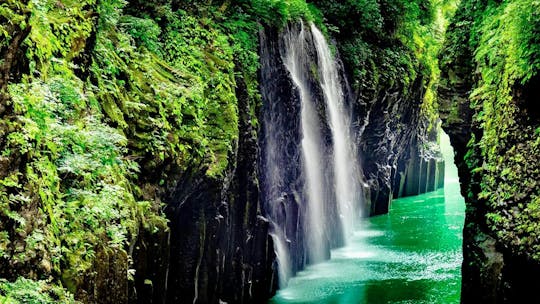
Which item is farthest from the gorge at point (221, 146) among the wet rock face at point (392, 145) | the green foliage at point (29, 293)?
the wet rock face at point (392, 145)

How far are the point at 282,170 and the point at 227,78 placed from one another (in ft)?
13.9

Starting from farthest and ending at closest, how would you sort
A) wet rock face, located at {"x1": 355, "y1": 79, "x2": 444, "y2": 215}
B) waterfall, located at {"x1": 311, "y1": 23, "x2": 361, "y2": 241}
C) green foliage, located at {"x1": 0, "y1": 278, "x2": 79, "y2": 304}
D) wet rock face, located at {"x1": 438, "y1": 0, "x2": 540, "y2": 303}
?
wet rock face, located at {"x1": 355, "y1": 79, "x2": 444, "y2": 215}, waterfall, located at {"x1": 311, "y1": 23, "x2": 361, "y2": 241}, wet rock face, located at {"x1": 438, "y1": 0, "x2": 540, "y2": 303}, green foliage, located at {"x1": 0, "y1": 278, "x2": 79, "y2": 304}

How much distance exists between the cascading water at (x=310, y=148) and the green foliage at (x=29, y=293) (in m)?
11.5

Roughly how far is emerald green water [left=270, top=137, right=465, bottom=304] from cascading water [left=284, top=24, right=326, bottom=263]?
2.51 feet

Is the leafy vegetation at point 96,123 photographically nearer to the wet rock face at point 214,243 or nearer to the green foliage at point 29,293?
the green foliage at point 29,293

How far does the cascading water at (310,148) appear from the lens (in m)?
15.7

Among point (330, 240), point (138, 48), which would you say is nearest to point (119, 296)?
point (138, 48)

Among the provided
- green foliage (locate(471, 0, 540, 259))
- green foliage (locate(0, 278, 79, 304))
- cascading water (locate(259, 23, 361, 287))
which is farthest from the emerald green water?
green foliage (locate(0, 278, 79, 304))

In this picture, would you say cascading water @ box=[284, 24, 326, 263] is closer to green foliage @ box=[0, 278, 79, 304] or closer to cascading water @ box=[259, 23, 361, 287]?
cascading water @ box=[259, 23, 361, 287]

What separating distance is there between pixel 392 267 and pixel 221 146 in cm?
846

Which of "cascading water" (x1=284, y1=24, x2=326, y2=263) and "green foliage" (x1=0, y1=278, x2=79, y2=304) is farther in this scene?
"cascading water" (x1=284, y1=24, x2=326, y2=263)

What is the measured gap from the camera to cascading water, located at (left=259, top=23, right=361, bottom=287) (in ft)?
46.0

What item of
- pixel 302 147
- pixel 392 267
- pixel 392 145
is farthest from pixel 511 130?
pixel 392 145

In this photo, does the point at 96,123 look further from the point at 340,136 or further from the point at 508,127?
the point at 340,136
